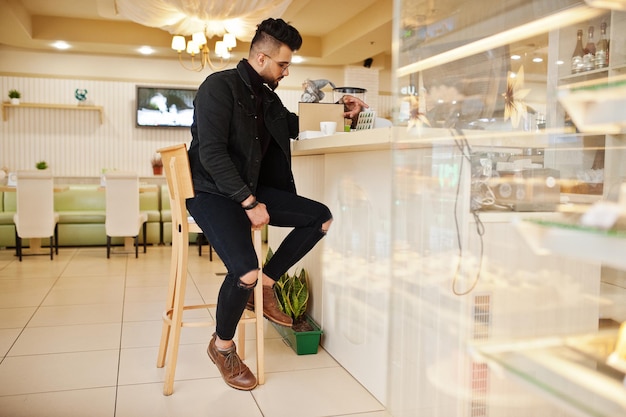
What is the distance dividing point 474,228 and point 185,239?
1.42m

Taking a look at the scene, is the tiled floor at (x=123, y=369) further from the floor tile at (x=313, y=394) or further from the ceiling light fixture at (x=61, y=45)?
the ceiling light fixture at (x=61, y=45)

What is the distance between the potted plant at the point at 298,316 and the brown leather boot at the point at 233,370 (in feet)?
1.60

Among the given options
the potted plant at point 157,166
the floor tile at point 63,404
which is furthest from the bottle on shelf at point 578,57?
the potted plant at point 157,166

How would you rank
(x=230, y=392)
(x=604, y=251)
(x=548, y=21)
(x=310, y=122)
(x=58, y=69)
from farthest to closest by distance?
(x=58, y=69), (x=310, y=122), (x=230, y=392), (x=548, y=21), (x=604, y=251)

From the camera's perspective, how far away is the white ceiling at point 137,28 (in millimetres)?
6824

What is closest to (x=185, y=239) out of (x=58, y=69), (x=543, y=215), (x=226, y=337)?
(x=226, y=337)

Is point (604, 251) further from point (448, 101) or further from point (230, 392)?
point (230, 392)

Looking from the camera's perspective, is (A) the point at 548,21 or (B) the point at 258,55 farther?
(B) the point at 258,55

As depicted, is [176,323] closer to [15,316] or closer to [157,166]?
[15,316]

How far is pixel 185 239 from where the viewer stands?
2.33m

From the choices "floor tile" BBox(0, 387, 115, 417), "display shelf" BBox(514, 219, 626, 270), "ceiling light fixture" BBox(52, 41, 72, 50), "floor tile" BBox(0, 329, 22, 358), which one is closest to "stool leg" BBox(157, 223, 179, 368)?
"floor tile" BBox(0, 387, 115, 417)

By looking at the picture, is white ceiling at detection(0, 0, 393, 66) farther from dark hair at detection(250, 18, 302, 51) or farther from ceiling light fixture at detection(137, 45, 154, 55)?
dark hair at detection(250, 18, 302, 51)

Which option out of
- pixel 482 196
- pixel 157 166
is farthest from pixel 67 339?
pixel 157 166

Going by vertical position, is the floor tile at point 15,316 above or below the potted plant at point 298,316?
below
